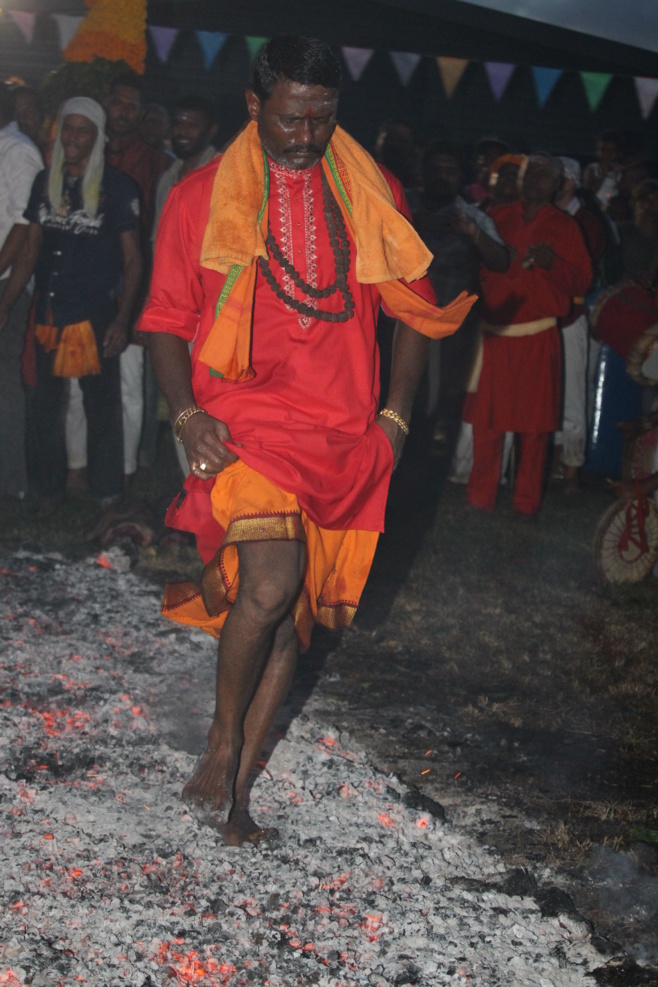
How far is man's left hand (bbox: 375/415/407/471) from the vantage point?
348cm

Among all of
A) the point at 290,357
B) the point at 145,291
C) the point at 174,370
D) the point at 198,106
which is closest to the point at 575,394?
the point at 145,291

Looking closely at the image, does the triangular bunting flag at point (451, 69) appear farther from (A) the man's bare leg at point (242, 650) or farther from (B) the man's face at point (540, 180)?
(A) the man's bare leg at point (242, 650)

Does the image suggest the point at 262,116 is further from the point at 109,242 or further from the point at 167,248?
the point at 109,242

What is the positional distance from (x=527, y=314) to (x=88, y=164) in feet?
9.93

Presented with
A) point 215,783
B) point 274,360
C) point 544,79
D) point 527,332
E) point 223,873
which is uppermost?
point 544,79

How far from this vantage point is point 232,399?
3324 mm

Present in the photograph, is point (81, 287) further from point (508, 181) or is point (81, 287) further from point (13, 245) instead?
point (508, 181)

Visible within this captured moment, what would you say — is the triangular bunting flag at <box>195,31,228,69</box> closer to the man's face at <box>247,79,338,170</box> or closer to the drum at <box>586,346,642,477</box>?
the drum at <box>586,346,642,477</box>

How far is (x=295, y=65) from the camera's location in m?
3.15

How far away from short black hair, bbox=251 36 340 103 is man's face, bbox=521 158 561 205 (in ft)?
14.0

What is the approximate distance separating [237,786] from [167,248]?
5.53 ft

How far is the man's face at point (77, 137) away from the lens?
21.2 ft

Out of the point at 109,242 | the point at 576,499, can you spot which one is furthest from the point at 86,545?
the point at 576,499

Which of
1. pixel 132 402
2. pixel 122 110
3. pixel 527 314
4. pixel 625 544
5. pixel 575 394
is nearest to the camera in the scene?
pixel 625 544
